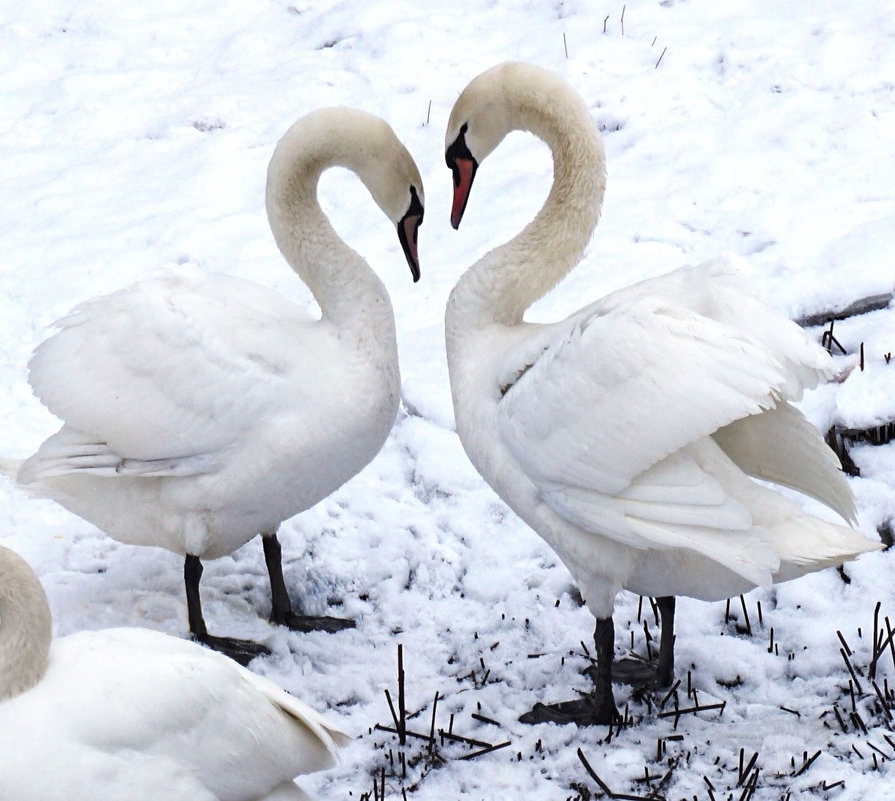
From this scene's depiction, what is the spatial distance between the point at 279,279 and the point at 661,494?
3181 mm

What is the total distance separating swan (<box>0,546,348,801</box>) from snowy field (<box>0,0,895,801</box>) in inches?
16.3

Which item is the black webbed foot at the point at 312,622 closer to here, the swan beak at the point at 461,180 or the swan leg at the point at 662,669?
the swan leg at the point at 662,669

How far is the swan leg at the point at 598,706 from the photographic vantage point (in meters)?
4.41

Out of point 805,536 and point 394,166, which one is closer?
point 805,536

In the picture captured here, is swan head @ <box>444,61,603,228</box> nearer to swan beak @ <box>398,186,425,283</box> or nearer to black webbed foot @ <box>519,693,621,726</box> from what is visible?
swan beak @ <box>398,186,425,283</box>

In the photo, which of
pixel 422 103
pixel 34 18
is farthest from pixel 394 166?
pixel 34 18

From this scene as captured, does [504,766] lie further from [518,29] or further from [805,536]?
[518,29]

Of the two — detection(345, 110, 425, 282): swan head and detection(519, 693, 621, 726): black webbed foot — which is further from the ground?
detection(345, 110, 425, 282): swan head

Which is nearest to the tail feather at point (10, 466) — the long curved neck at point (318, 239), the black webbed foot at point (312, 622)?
the black webbed foot at point (312, 622)

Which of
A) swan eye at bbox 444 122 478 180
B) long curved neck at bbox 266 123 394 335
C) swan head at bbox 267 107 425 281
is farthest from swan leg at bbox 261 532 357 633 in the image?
swan eye at bbox 444 122 478 180

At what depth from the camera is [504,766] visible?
4.21m

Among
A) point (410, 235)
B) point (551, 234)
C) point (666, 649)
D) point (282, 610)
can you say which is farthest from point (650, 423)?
point (282, 610)

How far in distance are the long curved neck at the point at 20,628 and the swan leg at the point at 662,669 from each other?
73.0 inches

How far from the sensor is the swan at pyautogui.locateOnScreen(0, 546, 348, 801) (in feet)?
11.5
